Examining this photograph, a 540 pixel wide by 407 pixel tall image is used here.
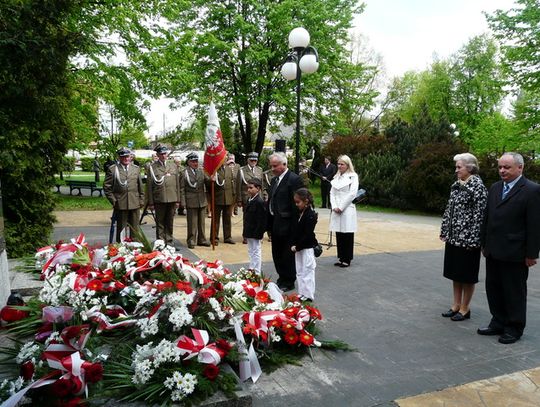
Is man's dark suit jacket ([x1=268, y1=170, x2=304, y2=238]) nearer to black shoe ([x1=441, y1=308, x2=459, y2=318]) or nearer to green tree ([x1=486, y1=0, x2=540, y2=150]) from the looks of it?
black shoe ([x1=441, y1=308, x2=459, y2=318])

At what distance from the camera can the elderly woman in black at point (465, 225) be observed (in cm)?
495

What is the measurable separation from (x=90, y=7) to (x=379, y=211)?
42.5ft

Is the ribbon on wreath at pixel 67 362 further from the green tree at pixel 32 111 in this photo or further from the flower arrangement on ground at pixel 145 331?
the green tree at pixel 32 111

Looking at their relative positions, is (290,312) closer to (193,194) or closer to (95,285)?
(95,285)

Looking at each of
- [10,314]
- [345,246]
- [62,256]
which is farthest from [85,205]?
[10,314]

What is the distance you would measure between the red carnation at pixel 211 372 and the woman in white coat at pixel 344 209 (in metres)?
4.74

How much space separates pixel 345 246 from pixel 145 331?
4937 millimetres

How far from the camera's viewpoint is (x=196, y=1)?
2131 cm

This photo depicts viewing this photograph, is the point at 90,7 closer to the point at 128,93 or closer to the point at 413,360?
the point at 128,93

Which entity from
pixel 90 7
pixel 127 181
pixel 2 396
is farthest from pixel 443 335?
pixel 90 7

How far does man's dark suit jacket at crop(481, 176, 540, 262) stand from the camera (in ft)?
14.4

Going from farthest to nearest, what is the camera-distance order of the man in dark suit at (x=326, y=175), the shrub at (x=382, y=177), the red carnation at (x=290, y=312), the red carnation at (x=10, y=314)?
→ the shrub at (x=382, y=177)
the man in dark suit at (x=326, y=175)
the red carnation at (x=290, y=312)
the red carnation at (x=10, y=314)

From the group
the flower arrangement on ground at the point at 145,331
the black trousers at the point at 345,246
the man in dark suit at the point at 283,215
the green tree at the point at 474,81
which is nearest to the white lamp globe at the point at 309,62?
the man in dark suit at the point at 283,215

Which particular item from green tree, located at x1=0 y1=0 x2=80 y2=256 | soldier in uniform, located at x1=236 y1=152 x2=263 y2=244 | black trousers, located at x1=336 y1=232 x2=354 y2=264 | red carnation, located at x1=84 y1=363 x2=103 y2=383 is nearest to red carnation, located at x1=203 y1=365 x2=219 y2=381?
red carnation, located at x1=84 y1=363 x2=103 y2=383
